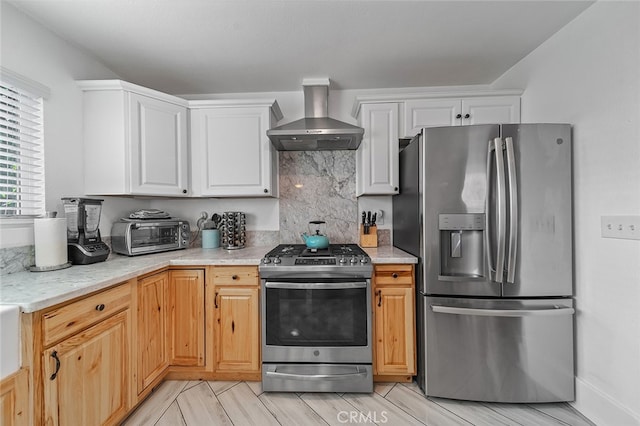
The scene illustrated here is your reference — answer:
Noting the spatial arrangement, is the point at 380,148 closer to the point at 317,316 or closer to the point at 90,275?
the point at 317,316

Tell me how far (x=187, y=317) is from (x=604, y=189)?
2.81 m

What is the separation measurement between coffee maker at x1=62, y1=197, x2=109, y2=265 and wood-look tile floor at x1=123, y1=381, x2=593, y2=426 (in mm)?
1030

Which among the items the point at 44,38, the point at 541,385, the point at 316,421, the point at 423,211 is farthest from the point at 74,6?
the point at 541,385

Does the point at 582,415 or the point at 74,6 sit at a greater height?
the point at 74,6

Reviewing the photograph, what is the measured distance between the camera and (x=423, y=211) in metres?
1.80

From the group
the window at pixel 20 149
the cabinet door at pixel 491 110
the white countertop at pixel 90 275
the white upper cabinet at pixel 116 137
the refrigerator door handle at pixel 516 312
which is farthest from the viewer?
the cabinet door at pixel 491 110

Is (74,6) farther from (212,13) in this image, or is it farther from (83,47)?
(212,13)

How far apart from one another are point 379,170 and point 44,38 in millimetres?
2514

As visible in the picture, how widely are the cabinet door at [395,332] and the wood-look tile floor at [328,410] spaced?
16cm

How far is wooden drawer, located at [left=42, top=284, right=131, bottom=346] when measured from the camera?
113 centimetres

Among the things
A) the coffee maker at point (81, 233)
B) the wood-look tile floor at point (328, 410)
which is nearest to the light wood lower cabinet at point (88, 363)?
the wood-look tile floor at point (328, 410)

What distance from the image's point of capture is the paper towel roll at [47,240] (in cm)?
154

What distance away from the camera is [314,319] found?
6.14 ft

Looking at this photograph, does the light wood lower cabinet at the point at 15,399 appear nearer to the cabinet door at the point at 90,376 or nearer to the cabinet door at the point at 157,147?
the cabinet door at the point at 90,376
